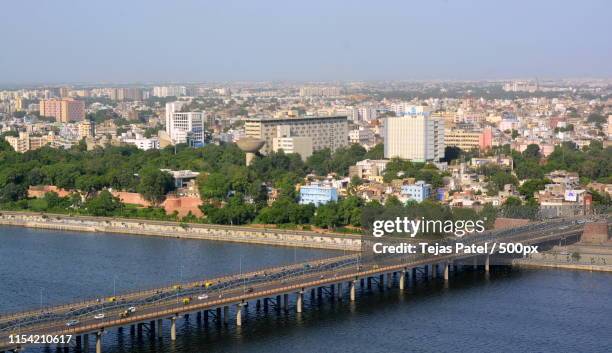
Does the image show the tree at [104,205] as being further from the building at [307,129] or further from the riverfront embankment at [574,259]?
the riverfront embankment at [574,259]

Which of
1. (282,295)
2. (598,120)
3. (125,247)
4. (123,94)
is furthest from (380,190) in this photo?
(123,94)

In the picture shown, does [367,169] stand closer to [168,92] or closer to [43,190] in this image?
[43,190]

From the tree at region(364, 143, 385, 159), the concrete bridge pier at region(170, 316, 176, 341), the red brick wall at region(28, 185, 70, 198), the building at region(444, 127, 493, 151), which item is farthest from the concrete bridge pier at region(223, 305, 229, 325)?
the building at region(444, 127, 493, 151)

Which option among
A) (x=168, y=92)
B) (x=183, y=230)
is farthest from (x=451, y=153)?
(x=168, y=92)

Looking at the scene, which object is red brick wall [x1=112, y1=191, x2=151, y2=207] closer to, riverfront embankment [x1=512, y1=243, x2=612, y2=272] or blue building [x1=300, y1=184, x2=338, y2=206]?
blue building [x1=300, y1=184, x2=338, y2=206]

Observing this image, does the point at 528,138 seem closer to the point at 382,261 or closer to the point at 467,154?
the point at 467,154

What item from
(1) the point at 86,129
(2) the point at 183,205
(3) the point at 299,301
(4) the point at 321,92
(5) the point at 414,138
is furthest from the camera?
(4) the point at 321,92

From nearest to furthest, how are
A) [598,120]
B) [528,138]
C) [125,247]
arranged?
1. [125,247]
2. [528,138]
3. [598,120]
